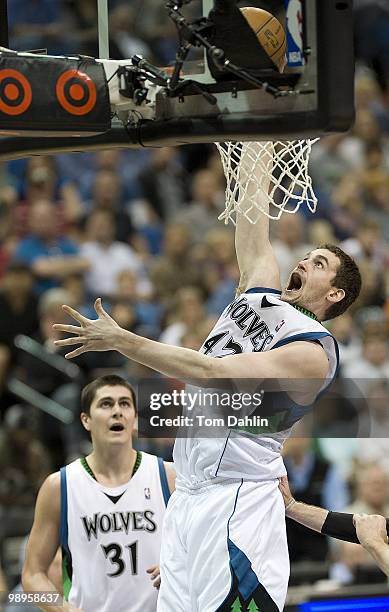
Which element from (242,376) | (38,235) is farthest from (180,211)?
(242,376)

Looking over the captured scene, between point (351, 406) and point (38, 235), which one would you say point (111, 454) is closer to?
point (351, 406)

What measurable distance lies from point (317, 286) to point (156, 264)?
458 cm

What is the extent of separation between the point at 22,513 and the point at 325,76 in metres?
4.72

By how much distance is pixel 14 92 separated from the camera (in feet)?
14.2

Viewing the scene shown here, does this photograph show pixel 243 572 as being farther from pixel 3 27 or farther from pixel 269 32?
pixel 3 27

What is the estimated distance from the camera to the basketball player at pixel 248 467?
4.93 meters

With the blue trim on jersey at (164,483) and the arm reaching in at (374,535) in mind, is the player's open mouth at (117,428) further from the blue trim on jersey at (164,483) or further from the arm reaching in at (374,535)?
the arm reaching in at (374,535)

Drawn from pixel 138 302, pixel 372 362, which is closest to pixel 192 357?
pixel 372 362

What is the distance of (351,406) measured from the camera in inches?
338

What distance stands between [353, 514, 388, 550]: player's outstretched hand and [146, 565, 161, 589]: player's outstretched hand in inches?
39.3

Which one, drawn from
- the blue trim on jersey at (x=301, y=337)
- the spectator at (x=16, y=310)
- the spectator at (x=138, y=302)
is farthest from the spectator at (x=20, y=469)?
the blue trim on jersey at (x=301, y=337)

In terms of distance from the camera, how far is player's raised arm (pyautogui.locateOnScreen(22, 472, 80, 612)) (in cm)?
574

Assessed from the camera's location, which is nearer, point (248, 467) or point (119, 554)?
point (248, 467)

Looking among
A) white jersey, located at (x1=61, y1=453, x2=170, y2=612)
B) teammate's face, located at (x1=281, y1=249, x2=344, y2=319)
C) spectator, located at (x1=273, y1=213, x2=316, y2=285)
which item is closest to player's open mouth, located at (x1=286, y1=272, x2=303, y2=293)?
teammate's face, located at (x1=281, y1=249, x2=344, y2=319)
